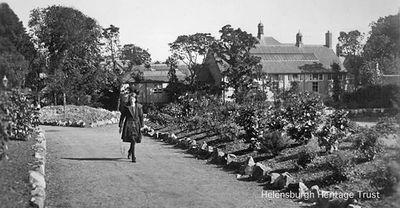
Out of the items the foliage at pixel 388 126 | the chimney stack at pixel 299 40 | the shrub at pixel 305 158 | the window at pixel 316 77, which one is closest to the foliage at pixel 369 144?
the foliage at pixel 388 126

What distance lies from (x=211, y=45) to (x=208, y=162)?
119 feet

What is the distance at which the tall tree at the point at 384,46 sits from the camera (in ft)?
169

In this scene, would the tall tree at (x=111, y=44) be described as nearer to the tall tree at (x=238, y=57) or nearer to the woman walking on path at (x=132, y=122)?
the tall tree at (x=238, y=57)

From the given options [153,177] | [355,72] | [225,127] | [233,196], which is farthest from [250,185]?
[355,72]

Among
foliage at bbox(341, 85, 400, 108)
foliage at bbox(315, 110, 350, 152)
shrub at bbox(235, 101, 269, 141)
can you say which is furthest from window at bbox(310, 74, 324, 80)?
foliage at bbox(315, 110, 350, 152)

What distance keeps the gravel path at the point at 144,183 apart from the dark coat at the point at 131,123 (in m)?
0.65

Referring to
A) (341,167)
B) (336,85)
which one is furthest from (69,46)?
(341,167)

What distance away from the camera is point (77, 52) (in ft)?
157

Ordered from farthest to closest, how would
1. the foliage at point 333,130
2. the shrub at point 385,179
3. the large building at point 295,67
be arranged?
the large building at point 295,67 < the foliage at point 333,130 < the shrub at point 385,179

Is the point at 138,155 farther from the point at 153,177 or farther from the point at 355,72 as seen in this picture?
the point at 355,72

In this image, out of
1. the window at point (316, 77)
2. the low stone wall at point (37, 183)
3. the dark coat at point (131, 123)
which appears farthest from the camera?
the window at point (316, 77)

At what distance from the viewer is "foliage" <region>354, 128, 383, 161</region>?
10148 millimetres

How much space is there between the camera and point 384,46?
52.8 metres

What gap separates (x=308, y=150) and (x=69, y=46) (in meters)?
34.4
